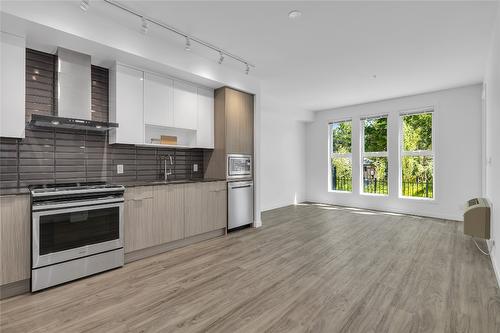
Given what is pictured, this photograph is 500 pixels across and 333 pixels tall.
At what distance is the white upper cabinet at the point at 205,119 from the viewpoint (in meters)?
4.11

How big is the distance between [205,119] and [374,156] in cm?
453

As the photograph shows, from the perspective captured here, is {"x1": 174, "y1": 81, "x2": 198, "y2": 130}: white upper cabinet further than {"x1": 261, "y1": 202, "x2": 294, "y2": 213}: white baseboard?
No

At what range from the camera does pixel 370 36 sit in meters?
3.15

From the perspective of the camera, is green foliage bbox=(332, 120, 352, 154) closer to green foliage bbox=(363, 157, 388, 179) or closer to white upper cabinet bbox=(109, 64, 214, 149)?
green foliage bbox=(363, 157, 388, 179)

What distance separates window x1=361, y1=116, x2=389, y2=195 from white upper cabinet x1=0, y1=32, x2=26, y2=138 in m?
6.66

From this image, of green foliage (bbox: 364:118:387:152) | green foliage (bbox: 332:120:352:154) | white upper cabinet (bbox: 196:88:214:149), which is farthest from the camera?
green foliage (bbox: 332:120:352:154)

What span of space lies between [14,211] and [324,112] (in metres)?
6.98

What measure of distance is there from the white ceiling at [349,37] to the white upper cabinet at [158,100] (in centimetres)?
87

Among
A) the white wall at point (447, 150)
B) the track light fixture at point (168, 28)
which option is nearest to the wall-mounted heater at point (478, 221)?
the white wall at point (447, 150)

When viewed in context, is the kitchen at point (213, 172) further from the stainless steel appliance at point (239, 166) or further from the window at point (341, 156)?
the window at point (341, 156)

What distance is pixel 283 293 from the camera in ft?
7.55

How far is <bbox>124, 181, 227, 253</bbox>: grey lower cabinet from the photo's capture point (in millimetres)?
3045

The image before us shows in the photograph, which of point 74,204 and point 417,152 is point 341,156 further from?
point 74,204

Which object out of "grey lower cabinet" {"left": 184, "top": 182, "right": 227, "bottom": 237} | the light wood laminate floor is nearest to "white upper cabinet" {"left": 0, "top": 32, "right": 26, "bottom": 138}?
the light wood laminate floor
